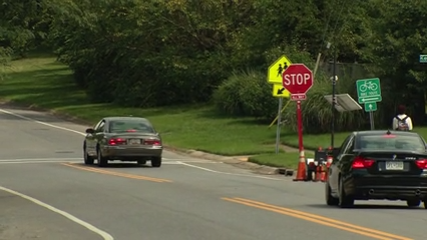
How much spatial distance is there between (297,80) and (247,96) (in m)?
17.1

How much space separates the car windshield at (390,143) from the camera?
1941cm

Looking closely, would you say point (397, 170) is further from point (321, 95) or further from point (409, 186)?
point (321, 95)

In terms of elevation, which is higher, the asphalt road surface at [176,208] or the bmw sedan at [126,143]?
the bmw sedan at [126,143]

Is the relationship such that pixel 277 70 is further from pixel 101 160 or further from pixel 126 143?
pixel 101 160

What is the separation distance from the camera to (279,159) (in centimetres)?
3506

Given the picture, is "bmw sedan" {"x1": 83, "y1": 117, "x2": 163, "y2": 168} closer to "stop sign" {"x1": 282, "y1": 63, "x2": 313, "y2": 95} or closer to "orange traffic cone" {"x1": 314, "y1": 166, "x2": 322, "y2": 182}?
"stop sign" {"x1": 282, "y1": 63, "x2": 313, "y2": 95}

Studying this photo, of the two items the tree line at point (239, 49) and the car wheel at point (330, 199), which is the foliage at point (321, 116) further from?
the car wheel at point (330, 199)

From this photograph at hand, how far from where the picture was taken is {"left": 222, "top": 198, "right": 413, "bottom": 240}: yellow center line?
48.1ft

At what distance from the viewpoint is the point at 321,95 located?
142ft

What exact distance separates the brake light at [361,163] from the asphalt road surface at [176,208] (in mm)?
782

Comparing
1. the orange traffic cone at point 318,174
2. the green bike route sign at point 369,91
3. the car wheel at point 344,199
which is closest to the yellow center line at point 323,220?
the car wheel at point 344,199

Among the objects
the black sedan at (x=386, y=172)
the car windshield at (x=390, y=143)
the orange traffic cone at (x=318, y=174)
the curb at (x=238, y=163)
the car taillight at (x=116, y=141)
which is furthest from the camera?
the car taillight at (x=116, y=141)

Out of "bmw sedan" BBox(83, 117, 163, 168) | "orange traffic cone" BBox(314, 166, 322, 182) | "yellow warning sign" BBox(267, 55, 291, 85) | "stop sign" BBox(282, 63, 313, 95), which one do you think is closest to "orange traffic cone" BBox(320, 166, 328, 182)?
"orange traffic cone" BBox(314, 166, 322, 182)

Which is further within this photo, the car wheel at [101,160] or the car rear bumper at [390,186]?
the car wheel at [101,160]
